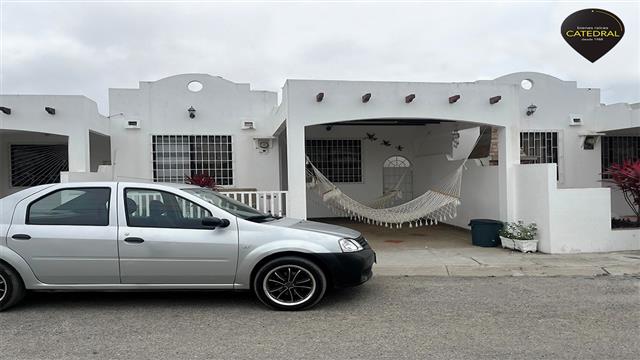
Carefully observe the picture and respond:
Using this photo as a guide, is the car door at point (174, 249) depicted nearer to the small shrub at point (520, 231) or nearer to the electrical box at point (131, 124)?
the small shrub at point (520, 231)

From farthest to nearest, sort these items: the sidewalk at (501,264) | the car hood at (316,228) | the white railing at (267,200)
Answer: the white railing at (267,200)
the sidewalk at (501,264)
the car hood at (316,228)

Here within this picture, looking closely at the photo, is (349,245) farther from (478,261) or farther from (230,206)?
(478,261)

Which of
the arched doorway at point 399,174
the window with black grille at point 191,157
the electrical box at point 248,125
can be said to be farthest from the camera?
the arched doorway at point 399,174

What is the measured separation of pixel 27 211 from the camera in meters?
5.21

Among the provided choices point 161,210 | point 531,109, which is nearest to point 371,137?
point 531,109

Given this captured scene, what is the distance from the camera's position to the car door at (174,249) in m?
5.05

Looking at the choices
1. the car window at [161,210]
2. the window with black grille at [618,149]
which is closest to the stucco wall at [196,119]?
the car window at [161,210]

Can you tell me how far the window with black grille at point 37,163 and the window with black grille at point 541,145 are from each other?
Result: 12373 millimetres

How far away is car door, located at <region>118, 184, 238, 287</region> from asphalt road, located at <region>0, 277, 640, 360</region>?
0.39 metres

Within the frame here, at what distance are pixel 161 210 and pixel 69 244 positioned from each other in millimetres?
999

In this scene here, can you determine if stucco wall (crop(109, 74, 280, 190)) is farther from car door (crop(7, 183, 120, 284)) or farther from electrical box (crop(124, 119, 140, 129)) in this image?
car door (crop(7, 183, 120, 284))

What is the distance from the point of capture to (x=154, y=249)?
5055 mm

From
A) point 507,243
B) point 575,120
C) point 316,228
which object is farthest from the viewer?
point 575,120

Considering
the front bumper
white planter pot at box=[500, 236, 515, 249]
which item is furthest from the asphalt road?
white planter pot at box=[500, 236, 515, 249]
